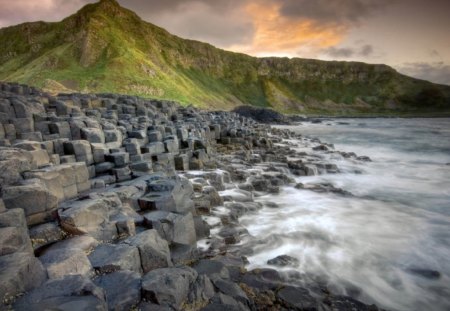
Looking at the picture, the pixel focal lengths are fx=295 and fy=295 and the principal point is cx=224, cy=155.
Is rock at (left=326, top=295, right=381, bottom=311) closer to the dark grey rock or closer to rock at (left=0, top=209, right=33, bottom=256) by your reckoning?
the dark grey rock

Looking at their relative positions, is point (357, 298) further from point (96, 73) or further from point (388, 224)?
point (96, 73)

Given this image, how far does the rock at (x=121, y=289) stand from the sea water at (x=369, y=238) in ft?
10.5

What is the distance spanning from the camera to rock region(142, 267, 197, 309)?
399cm

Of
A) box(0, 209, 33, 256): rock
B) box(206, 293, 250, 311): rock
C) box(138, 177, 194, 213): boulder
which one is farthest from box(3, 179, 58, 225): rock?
box(206, 293, 250, 311): rock

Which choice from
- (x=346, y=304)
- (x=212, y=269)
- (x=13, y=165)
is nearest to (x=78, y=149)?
(x=13, y=165)

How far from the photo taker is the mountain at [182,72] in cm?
7650

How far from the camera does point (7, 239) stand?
170 inches

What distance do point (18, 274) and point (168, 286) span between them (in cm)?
185

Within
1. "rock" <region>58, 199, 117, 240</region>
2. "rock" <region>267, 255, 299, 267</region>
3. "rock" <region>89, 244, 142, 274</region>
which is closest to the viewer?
"rock" <region>89, 244, 142, 274</region>

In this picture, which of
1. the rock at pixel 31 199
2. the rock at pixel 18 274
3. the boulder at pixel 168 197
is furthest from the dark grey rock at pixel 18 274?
the boulder at pixel 168 197

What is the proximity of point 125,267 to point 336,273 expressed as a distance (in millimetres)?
4641

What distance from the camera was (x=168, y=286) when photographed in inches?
163

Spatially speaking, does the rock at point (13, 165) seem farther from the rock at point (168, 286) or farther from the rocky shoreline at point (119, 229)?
the rock at point (168, 286)

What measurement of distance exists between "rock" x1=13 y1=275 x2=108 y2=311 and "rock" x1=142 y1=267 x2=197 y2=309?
62 cm
